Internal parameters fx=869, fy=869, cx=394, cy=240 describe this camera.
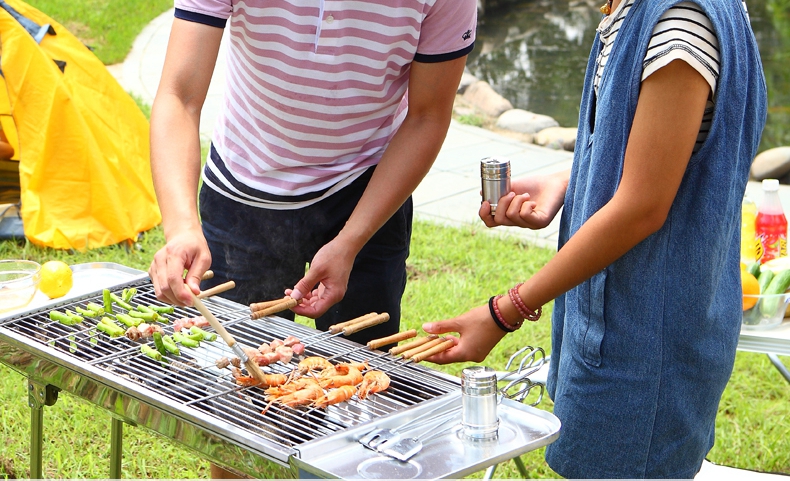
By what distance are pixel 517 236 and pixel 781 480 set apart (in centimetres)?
286

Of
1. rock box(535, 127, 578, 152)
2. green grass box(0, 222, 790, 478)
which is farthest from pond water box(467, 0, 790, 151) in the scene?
green grass box(0, 222, 790, 478)

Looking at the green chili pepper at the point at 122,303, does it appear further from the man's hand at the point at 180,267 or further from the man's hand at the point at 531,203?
the man's hand at the point at 531,203

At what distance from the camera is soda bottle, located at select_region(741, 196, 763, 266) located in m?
2.72

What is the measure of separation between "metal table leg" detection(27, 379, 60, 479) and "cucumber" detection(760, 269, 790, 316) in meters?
1.87

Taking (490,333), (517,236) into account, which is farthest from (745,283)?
(517,236)

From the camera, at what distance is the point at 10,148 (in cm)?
517

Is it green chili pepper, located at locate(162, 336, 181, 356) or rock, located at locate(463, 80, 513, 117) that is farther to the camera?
rock, located at locate(463, 80, 513, 117)

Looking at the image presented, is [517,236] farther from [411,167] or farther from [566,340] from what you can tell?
[566,340]

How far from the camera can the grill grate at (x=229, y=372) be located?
1677 mm

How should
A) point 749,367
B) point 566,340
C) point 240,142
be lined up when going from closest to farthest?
point 566,340, point 240,142, point 749,367

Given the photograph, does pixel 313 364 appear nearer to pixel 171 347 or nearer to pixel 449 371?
pixel 171 347

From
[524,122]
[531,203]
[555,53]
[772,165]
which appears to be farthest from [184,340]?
[555,53]

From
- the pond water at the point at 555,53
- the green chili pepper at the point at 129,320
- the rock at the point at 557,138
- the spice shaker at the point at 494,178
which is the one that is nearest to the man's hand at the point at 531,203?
the spice shaker at the point at 494,178

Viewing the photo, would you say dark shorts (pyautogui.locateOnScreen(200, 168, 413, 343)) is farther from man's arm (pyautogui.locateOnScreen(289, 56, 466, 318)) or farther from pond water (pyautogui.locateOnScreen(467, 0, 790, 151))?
pond water (pyautogui.locateOnScreen(467, 0, 790, 151))
